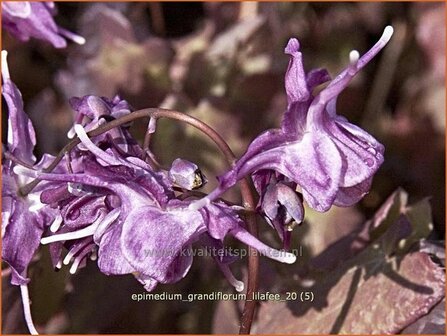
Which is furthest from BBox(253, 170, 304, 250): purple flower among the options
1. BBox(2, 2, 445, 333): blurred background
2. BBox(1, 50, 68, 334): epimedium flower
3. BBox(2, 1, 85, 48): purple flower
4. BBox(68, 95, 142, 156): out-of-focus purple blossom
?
BBox(2, 1, 85, 48): purple flower

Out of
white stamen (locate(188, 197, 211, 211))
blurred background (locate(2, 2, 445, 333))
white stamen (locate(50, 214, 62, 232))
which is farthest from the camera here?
blurred background (locate(2, 2, 445, 333))

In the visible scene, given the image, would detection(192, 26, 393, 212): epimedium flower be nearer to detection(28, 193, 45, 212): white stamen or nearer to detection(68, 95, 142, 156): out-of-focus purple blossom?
detection(68, 95, 142, 156): out-of-focus purple blossom

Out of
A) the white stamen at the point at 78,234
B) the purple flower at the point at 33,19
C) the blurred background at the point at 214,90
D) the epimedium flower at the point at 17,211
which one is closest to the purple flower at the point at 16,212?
the epimedium flower at the point at 17,211

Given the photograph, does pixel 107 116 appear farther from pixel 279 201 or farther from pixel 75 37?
pixel 75 37

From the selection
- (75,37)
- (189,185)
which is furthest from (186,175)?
(75,37)

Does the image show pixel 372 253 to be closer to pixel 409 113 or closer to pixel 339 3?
pixel 409 113

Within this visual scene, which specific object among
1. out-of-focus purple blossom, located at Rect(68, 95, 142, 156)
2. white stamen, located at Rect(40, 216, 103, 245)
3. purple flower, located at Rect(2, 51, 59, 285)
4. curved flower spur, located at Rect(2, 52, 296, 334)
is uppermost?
out-of-focus purple blossom, located at Rect(68, 95, 142, 156)
